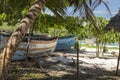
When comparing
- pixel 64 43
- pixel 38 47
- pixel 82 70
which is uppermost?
pixel 64 43

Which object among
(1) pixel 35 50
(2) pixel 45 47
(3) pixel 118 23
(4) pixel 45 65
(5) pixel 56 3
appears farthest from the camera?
(2) pixel 45 47

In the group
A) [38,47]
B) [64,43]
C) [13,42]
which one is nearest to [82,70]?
[38,47]

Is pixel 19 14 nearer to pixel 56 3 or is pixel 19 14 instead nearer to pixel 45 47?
pixel 45 47

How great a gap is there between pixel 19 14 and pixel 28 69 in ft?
19.0

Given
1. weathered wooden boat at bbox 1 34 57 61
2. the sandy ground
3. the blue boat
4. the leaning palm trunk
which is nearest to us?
the leaning palm trunk

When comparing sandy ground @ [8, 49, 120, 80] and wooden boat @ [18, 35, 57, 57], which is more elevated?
wooden boat @ [18, 35, 57, 57]

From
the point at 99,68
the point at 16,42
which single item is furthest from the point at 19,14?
the point at 16,42

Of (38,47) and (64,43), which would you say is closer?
(38,47)

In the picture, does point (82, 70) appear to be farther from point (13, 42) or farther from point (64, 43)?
point (64, 43)

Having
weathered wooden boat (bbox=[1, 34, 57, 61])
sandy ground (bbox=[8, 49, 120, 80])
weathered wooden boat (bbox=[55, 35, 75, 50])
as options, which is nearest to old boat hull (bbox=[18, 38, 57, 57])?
weathered wooden boat (bbox=[1, 34, 57, 61])

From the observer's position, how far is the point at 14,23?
24422 millimetres

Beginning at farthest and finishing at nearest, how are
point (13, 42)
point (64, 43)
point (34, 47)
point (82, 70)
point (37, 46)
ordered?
1. point (64, 43)
2. point (37, 46)
3. point (34, 47)
4. point (82, 70)
5. point (13, 42)

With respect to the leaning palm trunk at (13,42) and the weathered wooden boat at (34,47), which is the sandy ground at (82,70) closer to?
the weathered wooden boat at (34,47)

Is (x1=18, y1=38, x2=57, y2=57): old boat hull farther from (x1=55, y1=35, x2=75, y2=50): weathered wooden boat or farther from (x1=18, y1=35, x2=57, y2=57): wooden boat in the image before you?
(x1=55, y1=35, x2=75, y2=50): weathered wooden boat
